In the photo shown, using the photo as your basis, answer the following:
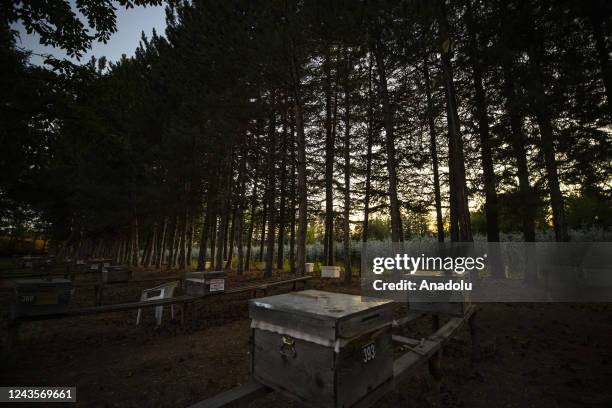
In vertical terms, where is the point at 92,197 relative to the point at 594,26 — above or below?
below

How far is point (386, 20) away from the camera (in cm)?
1180

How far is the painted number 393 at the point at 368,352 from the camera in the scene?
185 cm

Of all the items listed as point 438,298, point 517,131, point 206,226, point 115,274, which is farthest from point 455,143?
point 115,274

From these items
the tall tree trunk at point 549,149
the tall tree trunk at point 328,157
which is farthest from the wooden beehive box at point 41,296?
the tall tree trunk at point 549,149

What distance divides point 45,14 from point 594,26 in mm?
16717

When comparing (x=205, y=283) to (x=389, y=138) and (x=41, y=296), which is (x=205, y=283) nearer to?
(x=41, y=296)

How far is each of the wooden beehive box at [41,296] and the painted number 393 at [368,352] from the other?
642 cm

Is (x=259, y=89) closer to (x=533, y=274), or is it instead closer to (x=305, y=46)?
(x=305, y=46)

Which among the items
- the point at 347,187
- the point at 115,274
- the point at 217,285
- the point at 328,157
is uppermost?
the point at 328,157

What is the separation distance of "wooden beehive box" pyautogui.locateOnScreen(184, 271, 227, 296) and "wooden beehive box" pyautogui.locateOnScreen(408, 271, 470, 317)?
5.05m

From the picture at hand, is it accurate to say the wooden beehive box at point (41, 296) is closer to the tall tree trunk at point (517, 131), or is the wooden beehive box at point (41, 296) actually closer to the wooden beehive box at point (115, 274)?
the wooden beehive box at point (115, 274)

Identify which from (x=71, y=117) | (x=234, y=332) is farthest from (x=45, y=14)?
(x=234, y=332)

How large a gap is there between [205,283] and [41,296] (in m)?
3.13

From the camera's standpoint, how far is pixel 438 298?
4.49m
